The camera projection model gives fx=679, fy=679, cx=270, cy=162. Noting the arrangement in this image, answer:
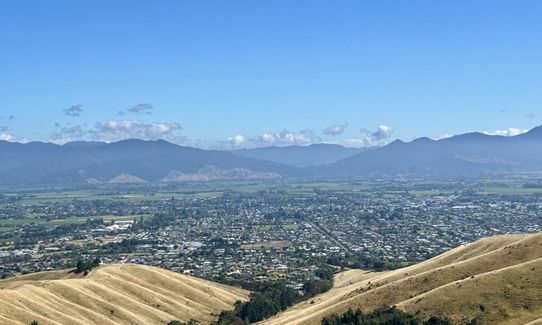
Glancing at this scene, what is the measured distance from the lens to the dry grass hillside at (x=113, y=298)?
10506 cm

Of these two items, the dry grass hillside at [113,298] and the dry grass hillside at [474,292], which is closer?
the dry grass hillside at [474,292]

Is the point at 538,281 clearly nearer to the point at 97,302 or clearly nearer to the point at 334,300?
the point at 334,300

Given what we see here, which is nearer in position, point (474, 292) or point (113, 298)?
point (474, 292)

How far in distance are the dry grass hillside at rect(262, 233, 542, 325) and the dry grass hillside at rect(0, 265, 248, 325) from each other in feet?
A: 58.3

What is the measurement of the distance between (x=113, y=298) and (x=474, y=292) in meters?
63.5

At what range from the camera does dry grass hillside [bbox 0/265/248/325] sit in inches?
4136

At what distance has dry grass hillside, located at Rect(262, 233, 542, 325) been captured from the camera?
8388 cm

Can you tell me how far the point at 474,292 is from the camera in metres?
89.1

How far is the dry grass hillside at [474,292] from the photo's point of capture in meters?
83.9

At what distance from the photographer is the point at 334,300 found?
393 feet

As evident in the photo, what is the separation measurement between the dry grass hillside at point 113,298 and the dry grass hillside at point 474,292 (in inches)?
700

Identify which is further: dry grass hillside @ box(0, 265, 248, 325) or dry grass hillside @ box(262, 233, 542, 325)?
dry grass hillside @ box(0, 265, 248, 325)

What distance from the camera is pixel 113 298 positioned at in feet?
396

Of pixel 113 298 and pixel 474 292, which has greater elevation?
pixel 474 292
